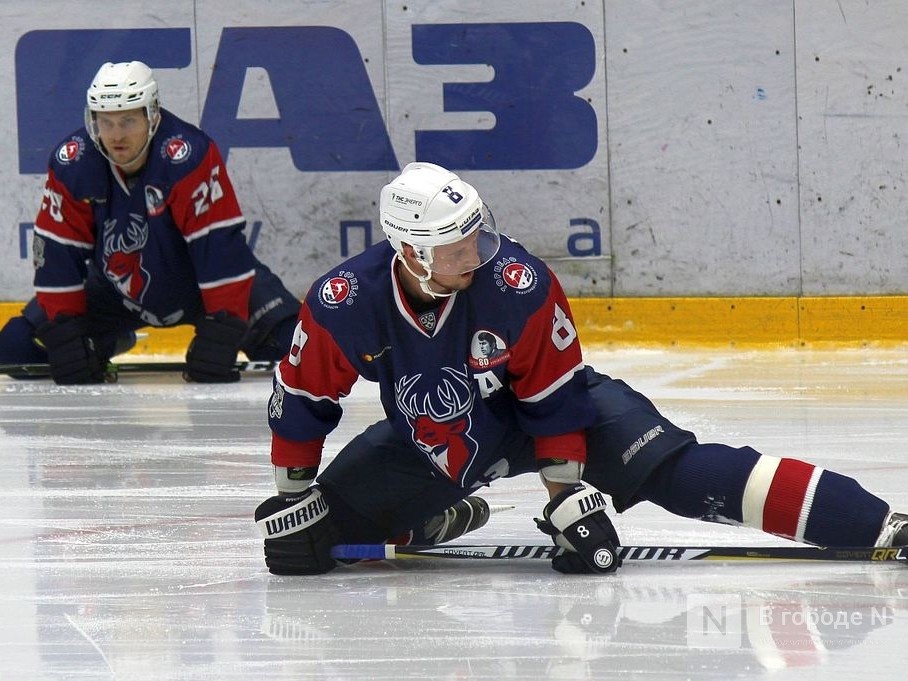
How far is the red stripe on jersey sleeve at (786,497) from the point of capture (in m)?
2.77

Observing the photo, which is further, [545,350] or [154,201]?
[154,201]

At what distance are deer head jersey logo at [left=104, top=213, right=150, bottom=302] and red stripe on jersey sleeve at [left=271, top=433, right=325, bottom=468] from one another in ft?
9.05

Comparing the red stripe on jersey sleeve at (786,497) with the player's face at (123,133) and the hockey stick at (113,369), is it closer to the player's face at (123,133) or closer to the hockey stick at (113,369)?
the player's face at (123,133)

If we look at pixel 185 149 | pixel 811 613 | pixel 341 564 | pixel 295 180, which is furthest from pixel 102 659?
pixel 295 180

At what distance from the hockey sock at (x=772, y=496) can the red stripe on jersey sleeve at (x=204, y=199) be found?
9.73ft

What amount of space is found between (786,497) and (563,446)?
0.40m

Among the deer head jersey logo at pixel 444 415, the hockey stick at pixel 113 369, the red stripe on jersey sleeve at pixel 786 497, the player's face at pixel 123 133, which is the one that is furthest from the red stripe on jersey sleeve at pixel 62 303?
the red stripe on jersey sleeve at pixel 786 497

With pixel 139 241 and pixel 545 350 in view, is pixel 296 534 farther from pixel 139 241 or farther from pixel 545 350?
pixel 139 241

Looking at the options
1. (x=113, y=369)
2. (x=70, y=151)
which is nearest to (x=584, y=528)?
(x=70, y=151)

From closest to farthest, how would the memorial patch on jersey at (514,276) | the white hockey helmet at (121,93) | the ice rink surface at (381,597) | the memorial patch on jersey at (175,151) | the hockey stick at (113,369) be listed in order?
the ice rink surface at (381,597)
the memorial patch on jersey at (514,276)
the white hockey helmet at (121,93)
the memorial patch on jersey at (175,151)
the hockey stick at (113,369)

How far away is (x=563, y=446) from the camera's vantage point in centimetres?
283

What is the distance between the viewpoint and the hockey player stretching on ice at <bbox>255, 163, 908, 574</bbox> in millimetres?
2748

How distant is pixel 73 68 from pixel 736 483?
14.8ft

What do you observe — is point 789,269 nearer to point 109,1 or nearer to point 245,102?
point 245,102
